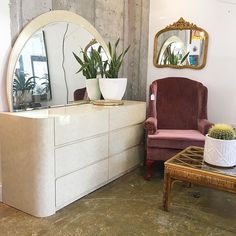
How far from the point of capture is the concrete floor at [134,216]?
A: 6.64 ft

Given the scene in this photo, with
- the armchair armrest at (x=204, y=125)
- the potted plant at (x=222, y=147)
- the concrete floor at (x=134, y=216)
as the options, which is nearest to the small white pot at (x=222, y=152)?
the potted plant at (x=222, y=147)

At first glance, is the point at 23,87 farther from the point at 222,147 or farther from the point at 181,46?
the point at 181,46

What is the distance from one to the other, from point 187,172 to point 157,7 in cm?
248

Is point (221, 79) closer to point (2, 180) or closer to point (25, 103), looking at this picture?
point (25, 103)

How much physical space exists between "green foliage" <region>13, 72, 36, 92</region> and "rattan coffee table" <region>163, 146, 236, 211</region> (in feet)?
4.54

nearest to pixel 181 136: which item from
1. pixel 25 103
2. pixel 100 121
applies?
pixel 100 121

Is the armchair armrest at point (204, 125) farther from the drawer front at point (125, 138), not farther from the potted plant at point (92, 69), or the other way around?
the potted plant at point (92, 69)

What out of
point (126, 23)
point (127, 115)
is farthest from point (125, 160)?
point (126, 23)

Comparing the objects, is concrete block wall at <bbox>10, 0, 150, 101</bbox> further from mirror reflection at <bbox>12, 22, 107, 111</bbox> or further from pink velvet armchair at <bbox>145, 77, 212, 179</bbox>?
pink velvet armchair at <bbox>145, 77, 212, 179</bbox>

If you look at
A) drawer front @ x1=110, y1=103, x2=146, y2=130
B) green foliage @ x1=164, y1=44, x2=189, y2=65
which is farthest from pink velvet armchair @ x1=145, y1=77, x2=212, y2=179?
green foliage @ x1=164, y1=44, x2=189, y2=65

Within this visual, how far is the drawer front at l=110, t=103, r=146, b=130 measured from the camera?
9.25ft

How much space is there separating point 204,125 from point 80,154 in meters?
1.49

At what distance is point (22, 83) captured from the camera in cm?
244

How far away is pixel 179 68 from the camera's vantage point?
3.66 metres
